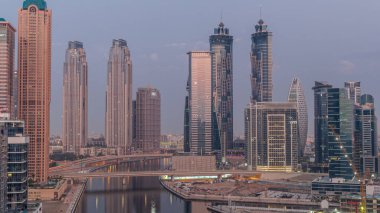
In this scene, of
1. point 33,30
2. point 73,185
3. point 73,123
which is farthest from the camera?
point 73,123

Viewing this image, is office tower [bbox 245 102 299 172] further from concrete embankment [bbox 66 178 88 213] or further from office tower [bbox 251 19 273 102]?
office tower [bbox 251 19 273 102]

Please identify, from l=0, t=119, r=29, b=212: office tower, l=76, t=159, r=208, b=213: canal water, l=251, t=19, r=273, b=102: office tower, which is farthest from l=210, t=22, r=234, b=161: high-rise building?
l=0, t=119, r=29, b=212: office tower

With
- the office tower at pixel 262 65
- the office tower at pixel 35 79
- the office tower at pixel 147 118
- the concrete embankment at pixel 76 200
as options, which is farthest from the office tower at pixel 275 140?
the office tower at pixel 147 118

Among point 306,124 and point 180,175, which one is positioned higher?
point 306,124

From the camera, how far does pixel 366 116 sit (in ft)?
A: 233

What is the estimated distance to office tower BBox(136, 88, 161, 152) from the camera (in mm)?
119250

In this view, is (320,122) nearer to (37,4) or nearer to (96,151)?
(37,4)

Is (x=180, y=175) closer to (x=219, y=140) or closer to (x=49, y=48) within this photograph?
(x=49, y=48)

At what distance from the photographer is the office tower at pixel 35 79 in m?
48.7

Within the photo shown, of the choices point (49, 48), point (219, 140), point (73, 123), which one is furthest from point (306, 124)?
point (49, 48)

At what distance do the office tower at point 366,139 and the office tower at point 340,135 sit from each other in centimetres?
928

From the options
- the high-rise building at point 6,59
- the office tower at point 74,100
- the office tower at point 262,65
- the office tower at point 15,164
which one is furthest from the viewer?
the office tower at point 262,65

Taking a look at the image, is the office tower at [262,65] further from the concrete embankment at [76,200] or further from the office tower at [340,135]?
the concrete embankment at [76,200]

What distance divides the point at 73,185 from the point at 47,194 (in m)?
12.6
